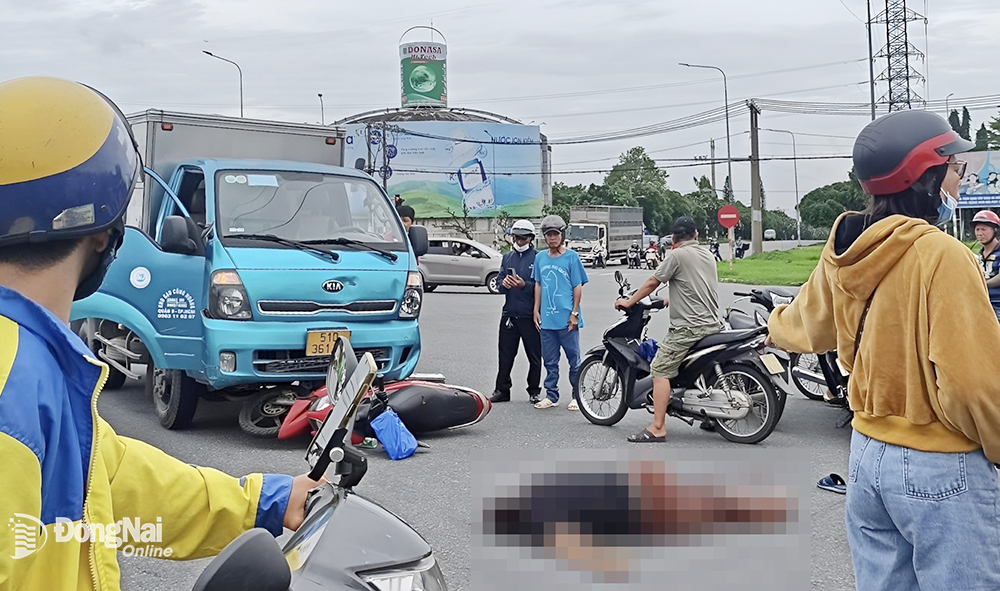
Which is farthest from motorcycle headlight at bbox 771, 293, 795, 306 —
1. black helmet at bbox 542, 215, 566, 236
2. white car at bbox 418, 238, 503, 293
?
white car at bbox 418, 238, 503, 293

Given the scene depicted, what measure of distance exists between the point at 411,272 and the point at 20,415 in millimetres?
7030

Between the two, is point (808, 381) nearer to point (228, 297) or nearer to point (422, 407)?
point (422, 407)

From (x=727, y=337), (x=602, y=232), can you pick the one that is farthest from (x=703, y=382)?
(x=602, y=232)

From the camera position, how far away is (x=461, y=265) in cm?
2727

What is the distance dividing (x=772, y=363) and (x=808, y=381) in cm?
167

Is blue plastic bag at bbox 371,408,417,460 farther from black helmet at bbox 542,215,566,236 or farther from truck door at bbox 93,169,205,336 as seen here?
black helmet at bbox 542,215,566,236

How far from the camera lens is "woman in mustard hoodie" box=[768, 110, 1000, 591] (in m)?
2.29

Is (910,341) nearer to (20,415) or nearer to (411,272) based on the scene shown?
(20,415)

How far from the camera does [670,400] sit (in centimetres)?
783

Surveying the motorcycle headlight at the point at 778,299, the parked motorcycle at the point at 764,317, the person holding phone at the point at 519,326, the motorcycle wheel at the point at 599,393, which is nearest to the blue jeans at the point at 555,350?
the person holding phone at the point at 519,326

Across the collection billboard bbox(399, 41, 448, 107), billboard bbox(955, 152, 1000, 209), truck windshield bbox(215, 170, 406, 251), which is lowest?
truck windshield bbox(215, 170, 406, 251)

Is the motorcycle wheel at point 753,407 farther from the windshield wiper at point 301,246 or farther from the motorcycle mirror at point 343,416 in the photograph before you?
the motorcycle mirror at point 343,416

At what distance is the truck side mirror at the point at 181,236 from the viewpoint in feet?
24.2

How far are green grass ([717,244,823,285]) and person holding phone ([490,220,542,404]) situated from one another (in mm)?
15795
